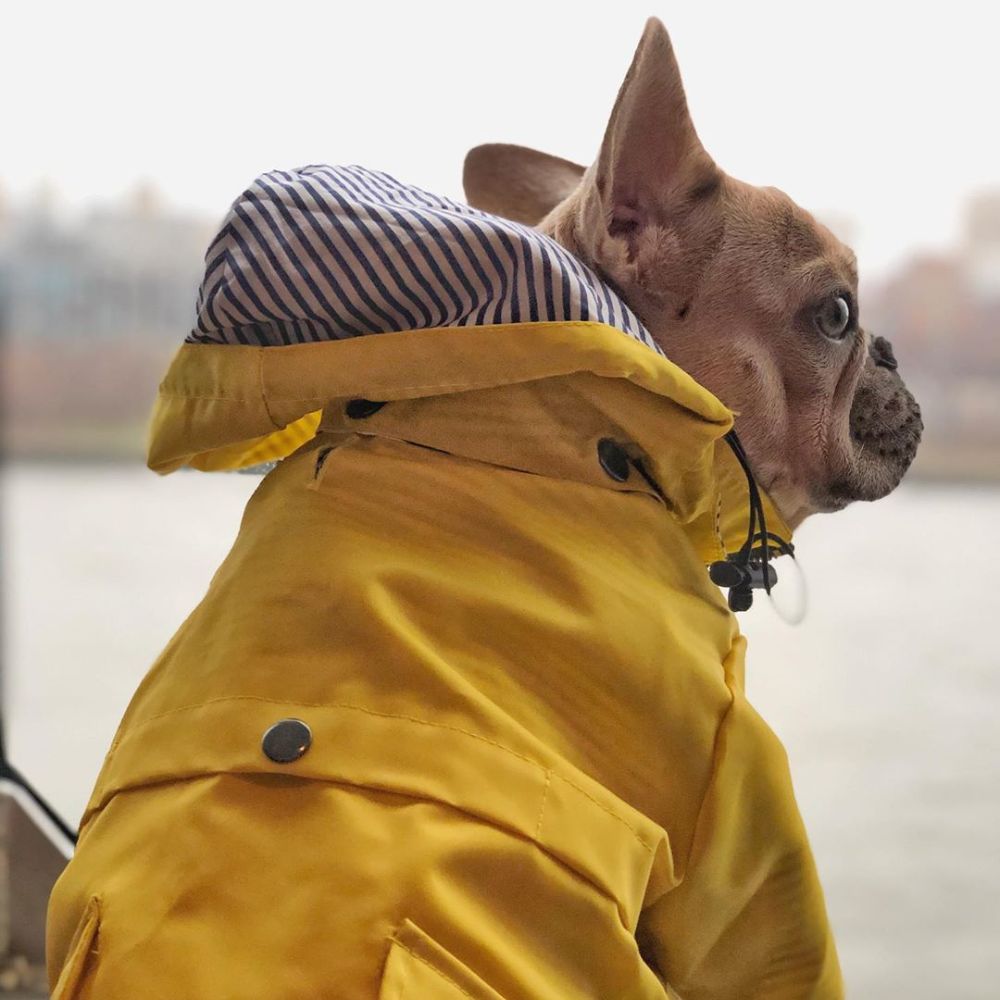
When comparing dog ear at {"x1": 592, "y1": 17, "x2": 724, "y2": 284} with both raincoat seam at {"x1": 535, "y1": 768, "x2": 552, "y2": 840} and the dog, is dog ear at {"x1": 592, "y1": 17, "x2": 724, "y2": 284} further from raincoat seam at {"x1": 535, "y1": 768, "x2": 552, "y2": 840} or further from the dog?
raincoat seam at {"x1": 535, "y1": 768, "x2": 552, "y2": 840}

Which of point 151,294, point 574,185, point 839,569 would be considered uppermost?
point 574,185

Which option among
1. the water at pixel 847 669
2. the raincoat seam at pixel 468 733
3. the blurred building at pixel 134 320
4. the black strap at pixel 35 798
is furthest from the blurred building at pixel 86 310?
the raincoat seam at pixel 468 733

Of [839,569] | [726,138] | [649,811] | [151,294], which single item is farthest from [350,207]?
[839,569]

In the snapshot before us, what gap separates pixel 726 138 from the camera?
1205 millimetres

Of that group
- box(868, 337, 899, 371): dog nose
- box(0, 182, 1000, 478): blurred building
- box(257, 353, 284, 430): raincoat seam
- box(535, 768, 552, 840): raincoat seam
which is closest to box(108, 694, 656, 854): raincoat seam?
box(535, 768, 552, 840): raincoat seam

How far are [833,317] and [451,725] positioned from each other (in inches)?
14.5

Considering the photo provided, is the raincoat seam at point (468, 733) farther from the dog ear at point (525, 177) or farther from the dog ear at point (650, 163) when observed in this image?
the dog ear at point (525, 177)

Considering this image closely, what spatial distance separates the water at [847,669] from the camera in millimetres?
1157

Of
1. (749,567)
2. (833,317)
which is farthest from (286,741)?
(833,317)

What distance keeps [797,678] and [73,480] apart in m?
1.53

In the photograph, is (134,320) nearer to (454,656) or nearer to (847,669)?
(847,669)

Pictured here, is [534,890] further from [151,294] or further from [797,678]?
[151,294]

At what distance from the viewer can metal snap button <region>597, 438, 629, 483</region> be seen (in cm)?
61

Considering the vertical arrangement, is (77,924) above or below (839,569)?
above
